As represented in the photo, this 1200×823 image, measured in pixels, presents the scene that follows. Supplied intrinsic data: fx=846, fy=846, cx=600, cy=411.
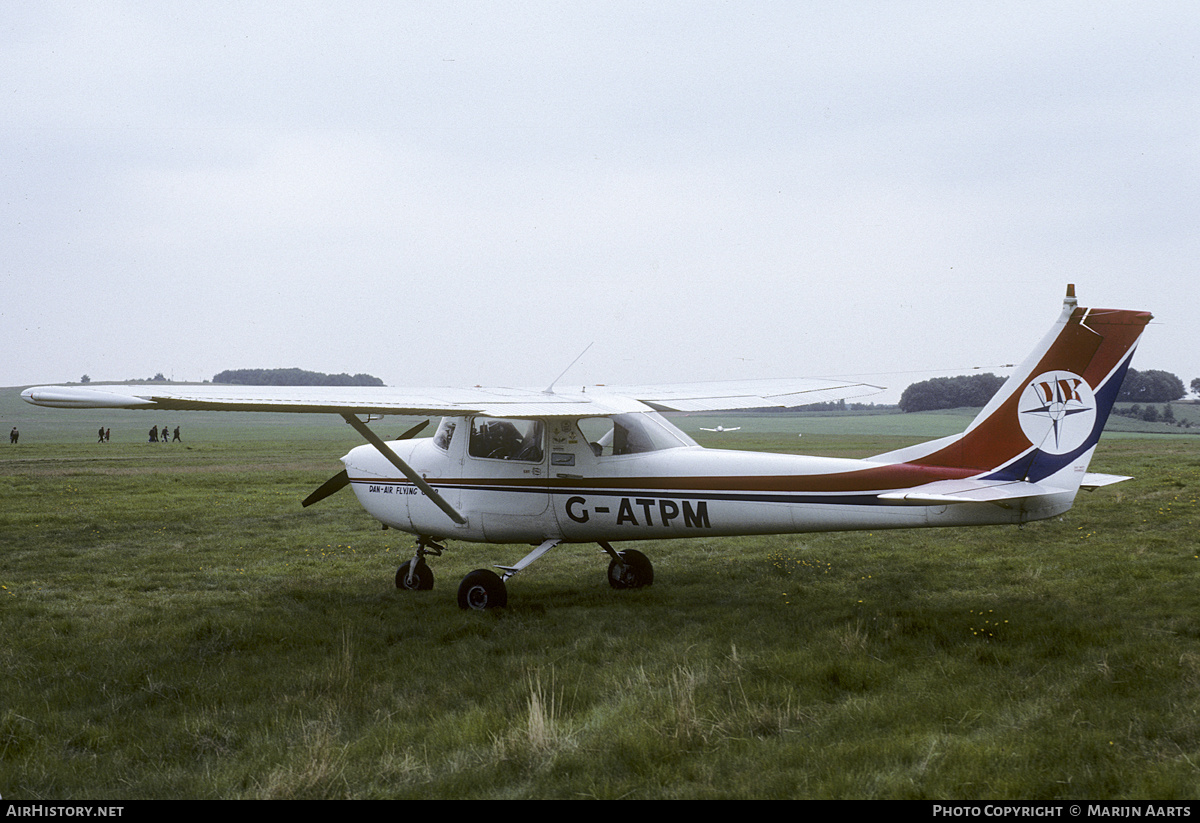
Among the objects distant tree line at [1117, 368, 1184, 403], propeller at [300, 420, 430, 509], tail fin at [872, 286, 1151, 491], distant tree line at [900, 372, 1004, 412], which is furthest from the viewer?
distant tree line at [1117, 368, 1184, 403]

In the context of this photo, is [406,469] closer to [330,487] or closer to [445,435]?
[445,435]

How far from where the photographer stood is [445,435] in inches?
394

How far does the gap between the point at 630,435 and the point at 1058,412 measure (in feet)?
13.5

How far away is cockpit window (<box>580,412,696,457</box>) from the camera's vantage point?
9195 millimetres

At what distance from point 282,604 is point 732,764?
6.33 metres

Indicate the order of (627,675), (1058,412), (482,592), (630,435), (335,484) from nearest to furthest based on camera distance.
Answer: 1. (627,675)
2. (1058,412)
3. (482,592)
4. (630,435)
5. (335,484)

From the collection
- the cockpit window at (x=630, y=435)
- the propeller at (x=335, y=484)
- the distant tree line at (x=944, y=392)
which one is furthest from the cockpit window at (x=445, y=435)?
the distant tree line at (x=944, y=392)

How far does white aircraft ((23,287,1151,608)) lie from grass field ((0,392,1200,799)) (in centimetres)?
88

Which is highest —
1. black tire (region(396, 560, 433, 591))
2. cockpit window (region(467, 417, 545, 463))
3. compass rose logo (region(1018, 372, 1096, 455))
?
compass rose logo (region(1018, 372, 1096, 455))

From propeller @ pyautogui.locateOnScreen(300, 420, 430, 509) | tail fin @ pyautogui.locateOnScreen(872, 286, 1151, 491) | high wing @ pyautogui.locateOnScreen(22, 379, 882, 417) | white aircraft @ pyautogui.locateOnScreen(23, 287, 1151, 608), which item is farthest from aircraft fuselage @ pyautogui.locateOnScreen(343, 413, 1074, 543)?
propeller @ pyautogui.locateOnScreen(300, 420, 430, 509)

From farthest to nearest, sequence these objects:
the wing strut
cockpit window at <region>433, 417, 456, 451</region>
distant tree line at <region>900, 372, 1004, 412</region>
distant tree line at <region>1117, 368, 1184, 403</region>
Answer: distant tree line at <region>1117, 368, 1184, 403</region> → distant tree line at <region>900, 372, 1004, 412</region> → cockpit window at <region>433, 417, 456, 451</region> → the wing strut

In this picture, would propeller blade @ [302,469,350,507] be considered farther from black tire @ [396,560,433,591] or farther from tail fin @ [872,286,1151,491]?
tail fin @ [872,286,1151,491]

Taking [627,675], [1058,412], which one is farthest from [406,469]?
[1058,412]
